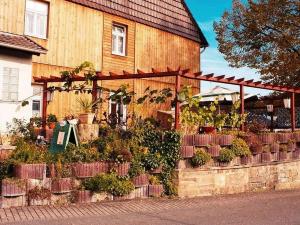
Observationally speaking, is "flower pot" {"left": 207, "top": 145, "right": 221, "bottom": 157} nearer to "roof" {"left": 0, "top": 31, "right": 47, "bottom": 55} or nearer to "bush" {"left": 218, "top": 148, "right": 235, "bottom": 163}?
"bush" {"left": 218, "top": 148, "right": 235, "bottom": 163}

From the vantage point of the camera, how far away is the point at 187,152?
35.3ft

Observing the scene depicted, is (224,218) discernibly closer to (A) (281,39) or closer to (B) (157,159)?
(B) (157,159)

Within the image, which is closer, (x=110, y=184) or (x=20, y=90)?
(x=110, y=184)

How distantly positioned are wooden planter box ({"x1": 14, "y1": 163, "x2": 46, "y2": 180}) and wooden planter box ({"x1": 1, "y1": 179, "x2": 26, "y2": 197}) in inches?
5.2

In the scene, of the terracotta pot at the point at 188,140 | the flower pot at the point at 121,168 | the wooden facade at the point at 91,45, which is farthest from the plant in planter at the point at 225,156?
the wooden facade at the point at 91,45

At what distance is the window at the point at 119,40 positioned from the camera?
20.1 m

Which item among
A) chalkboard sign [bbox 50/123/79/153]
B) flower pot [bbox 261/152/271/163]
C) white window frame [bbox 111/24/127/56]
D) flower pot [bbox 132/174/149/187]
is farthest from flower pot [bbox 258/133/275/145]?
white window frame [bbox 111/24/127/56]

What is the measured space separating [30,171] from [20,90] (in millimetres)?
6462

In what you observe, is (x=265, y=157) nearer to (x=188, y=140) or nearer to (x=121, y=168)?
(x=188, y=140)

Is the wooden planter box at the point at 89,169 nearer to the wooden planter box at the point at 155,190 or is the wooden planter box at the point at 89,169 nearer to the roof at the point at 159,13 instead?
the wooden planter box at the point at 155,190

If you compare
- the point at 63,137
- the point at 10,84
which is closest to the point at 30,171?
the point at 63,137

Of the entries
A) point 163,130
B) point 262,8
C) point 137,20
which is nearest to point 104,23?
point 137,20

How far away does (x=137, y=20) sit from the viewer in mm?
20906

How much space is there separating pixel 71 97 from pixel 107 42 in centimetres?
337
